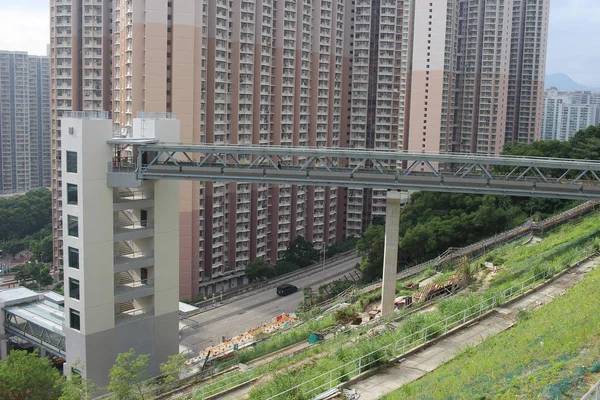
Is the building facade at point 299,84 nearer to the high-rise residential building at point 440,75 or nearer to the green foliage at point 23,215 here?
the high-rise residential building at point 440,75

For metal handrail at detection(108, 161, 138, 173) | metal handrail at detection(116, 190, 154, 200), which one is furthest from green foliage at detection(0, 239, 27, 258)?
metal handrail at detection(108, 161, 138, 173)

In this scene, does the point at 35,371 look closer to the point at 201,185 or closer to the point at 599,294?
the point at 599,294

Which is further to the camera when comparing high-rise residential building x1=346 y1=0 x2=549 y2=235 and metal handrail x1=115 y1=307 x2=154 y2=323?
high-rise residential building x1=346 y1=0 x2=549 y2=235

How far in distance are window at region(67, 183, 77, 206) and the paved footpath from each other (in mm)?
12340

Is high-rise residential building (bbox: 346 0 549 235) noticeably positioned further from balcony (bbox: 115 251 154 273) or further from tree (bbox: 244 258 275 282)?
balcony (bbox: 115 251 154 273)

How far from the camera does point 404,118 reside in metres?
60.3

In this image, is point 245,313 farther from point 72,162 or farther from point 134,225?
point 72,162

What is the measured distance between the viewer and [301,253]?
53094mm

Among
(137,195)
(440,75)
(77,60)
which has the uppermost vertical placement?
(440,75)

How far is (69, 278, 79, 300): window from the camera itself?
73.1 feet

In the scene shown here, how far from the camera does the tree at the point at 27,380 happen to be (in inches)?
691

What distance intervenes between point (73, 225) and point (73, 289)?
223 centimetres

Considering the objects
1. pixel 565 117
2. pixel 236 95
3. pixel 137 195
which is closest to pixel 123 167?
pixel 137 195

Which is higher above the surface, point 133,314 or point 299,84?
point 299,84
